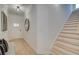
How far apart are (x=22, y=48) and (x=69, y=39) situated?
22.6 inches

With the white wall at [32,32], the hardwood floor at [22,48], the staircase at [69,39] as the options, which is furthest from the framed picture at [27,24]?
the staircase at [69,39]

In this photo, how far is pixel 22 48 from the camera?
63.6 inches

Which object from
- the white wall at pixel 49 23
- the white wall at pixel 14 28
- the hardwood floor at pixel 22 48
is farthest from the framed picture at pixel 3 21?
the white wall at pixel 49 23

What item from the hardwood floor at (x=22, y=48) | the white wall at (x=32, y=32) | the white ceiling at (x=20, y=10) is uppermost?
the white ceiling at (x=20, y=10)

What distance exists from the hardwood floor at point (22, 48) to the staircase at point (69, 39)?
0.28 metres

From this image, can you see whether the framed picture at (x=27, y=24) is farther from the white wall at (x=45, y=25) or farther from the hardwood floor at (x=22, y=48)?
the hardwood floor at (x=22, y=48)

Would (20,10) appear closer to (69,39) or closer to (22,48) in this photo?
(22,48)

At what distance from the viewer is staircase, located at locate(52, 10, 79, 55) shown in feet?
5.19

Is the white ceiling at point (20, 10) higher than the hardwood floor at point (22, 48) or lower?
higher

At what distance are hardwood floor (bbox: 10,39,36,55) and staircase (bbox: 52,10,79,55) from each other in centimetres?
28

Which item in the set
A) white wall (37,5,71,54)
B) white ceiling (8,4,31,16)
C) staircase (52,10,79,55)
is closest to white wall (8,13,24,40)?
white ceiling (8,4,31,16)

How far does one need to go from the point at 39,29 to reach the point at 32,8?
27 cm

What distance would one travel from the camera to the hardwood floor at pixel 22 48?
1.59 meters

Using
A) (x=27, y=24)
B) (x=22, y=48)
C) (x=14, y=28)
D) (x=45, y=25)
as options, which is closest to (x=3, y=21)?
(x=14, y=28)
